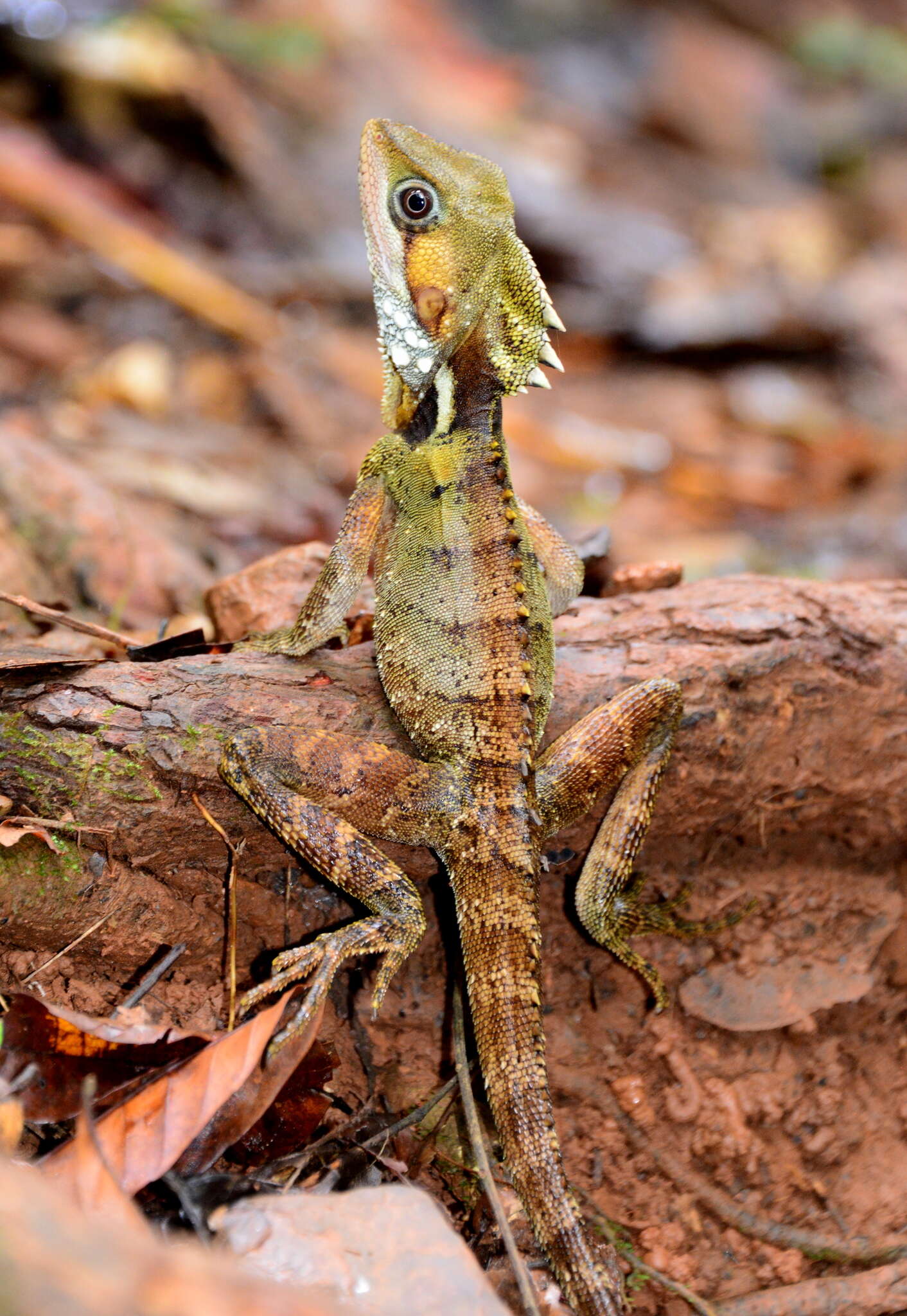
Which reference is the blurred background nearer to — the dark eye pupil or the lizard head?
the lizard head

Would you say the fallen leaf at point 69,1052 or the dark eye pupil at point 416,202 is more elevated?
the dark eye pupil at point 416,202

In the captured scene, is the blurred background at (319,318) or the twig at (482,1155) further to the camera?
the blurred background at (319,318)

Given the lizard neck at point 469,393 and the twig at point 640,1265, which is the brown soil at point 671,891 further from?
the lizard neck at point 469,393

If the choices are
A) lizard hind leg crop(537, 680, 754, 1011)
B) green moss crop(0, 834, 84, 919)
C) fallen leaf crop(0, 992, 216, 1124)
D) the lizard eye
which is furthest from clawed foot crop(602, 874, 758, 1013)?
the lizard eye

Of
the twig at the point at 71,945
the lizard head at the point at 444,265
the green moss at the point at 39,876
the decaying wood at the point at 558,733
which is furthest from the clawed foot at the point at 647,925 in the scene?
the lizard head at the point at 444,265

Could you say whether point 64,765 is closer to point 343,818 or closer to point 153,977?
point 153,977

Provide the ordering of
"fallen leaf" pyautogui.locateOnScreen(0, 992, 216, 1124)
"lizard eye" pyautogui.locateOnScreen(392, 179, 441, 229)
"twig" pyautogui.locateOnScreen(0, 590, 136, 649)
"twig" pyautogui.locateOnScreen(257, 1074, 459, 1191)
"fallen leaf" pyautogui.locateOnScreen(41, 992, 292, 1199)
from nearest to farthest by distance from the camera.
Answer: "fallen leaf" pyautogui.locateOnScreen(41, 992, 292, 1199) → "fallen leaf" pyautogui.locateOnScreen(0, 992, 216, 1124) → "twig" pyautogui.locateOnScreen(257, 1074, 459, 1191) → "twig" pyautogui.locateOnScreen(0, 590, 136, 649) → "lizard eye" pyautogui.locateOnScreen(392, 179, 441, 229)

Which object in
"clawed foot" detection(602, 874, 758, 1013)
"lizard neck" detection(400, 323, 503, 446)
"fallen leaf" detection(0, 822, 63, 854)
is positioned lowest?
"clawed foot" detection(602, 874, 758, 1013)
